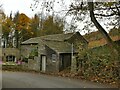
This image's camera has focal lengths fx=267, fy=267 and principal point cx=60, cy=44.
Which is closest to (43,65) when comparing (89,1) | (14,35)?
(89,1)

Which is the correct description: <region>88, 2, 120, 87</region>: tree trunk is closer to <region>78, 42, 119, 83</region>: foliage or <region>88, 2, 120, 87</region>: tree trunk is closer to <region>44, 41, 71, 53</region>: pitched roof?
<region>78, 42, 119, 83</region>: foliage

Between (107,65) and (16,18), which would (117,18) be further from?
(16,18)

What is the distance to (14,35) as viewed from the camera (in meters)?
64.1

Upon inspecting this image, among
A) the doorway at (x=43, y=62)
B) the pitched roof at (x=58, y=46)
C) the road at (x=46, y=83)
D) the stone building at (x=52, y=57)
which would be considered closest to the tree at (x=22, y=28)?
the stone building at (x=52, y=57)

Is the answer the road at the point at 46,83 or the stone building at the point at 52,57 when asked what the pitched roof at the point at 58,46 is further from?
the road at the point at 46,83

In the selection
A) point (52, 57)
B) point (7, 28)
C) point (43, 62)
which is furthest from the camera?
point (7, 28)

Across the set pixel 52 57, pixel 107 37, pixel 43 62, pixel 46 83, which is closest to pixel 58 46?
pixel 52 57

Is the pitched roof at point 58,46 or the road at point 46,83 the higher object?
the pitched roof at point 58,46

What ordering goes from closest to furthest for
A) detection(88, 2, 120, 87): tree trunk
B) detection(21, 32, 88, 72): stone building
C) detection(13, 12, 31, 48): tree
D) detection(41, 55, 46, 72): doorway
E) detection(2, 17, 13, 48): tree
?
detection(88, 2, 120, 87): tree trunk, detection(21, 32, 88, 72): stone building, detection(41, 55, 46, 72): doorway, detection(2, 17, 13, 48): tree, detection(13, 12, 31, 48): tree

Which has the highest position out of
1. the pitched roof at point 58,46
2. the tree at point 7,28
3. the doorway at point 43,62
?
the tree at point 7,28

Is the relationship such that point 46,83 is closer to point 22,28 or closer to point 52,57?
point 52,57

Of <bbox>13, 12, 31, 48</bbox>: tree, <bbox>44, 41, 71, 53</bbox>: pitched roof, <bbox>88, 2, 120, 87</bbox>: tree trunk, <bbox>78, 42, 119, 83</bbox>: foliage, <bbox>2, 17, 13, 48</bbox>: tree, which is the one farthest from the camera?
<bbox>13, 12, 31, 48</bbox>: tree

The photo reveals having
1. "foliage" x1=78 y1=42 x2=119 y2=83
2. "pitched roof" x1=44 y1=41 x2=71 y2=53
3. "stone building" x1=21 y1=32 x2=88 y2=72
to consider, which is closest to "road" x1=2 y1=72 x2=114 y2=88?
"foliage" x1=78 y1=42 x2=119 y2=83

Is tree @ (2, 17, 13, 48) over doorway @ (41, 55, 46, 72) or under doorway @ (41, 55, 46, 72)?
over
